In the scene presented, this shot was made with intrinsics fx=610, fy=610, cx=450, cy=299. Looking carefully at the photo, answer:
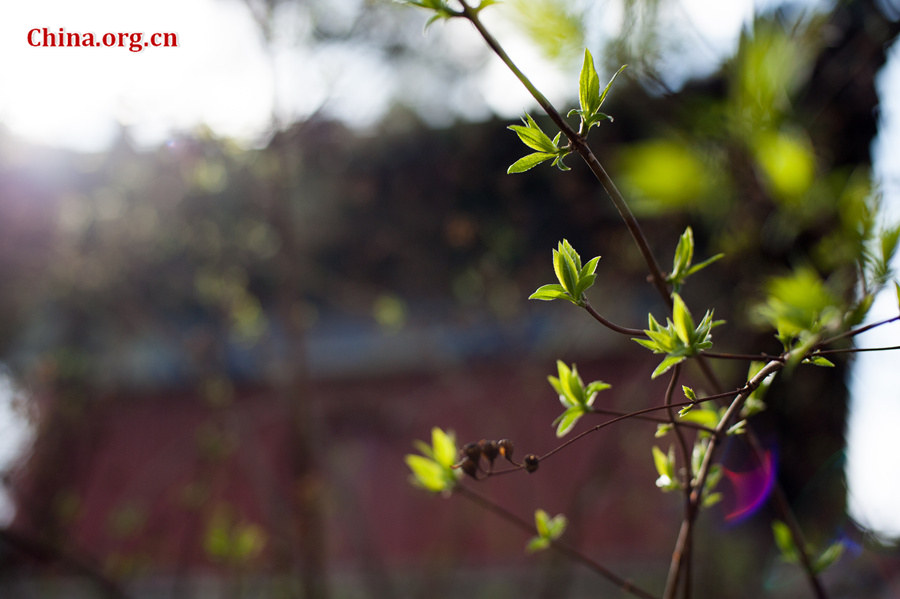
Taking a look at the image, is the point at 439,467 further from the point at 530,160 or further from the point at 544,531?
the point at 530,160

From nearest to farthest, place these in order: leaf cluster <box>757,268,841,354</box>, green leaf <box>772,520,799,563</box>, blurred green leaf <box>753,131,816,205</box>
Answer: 1. leaf cluster <box>757,268,841,354</box>
2. blurred green leaf <box>753,131,816,205</box>
3. green leaf <box>772,520,799,563</box>

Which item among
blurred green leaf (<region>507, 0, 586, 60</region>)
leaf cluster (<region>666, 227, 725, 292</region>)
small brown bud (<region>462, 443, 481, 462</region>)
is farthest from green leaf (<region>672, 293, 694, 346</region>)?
blurred green leaf (<region>507, 0, 586, 60</region>)

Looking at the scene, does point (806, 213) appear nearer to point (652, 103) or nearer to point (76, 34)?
point (652, 103)

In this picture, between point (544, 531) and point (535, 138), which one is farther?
point (544, 531)

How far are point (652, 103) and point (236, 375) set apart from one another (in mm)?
2680

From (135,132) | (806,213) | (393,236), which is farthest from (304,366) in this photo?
(806,213)

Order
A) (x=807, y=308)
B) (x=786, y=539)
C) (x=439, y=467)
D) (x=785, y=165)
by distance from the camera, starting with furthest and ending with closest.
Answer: (x=786, y=539) → (x=439, y=467) → (x=785, y=165) → (x=807, y=308)

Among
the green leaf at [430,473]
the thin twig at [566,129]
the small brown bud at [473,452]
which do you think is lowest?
the small brown bud at [473,452]

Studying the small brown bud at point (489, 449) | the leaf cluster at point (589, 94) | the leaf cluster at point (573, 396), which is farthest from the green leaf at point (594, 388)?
the leaf cluster at point (589, 94)

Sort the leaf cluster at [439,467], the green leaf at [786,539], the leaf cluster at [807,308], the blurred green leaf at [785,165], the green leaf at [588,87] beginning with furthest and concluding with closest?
the green leaf at [786,539], the leaf cluster at [439,467], the blurred green leaf at [785,165], the green leaf at [588,87], the leaf cluster at [807,308]

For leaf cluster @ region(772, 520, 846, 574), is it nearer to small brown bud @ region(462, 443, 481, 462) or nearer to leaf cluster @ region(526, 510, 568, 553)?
leaf cluster @ region(526, 510, 568, 553)

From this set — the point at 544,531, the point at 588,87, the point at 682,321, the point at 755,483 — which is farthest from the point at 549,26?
the point at 755,483

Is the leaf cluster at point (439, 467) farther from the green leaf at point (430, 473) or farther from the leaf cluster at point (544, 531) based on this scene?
the leaf cluster at point (544, 531)

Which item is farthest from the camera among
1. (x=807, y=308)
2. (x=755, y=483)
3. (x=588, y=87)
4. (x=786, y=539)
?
(x=755, y=483)
